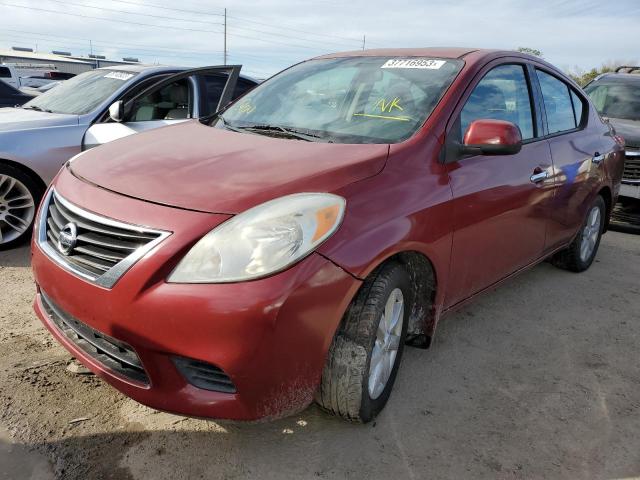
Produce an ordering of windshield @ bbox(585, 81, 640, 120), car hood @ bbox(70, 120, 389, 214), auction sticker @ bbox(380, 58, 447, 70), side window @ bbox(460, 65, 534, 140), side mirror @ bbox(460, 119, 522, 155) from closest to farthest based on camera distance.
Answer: car hood @ bbox(70, 120, 389, 214) < side mirror @ bbox(460, 119, 522, 155) < side window @ bbox(460, 65, 534, 140) < auction sticker @ bbox(380, 58, 447, 70) < windshield @ bbox(585, 81, 640, 120)

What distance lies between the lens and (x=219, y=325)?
1755 millimetres

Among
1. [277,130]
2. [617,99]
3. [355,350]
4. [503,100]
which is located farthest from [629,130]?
[355,350]

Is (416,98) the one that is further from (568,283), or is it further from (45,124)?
(45,124)

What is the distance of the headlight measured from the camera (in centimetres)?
180

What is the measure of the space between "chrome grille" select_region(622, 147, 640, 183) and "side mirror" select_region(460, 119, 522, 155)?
4255mm

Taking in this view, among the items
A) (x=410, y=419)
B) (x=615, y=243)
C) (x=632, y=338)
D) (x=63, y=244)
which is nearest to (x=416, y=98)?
(x=410, y=419)

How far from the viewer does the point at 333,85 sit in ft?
10.1

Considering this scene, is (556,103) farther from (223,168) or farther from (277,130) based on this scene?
(223,168)

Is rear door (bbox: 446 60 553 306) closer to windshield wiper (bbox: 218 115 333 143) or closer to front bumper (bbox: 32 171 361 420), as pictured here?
windshield wiper (bbox: 218 115 333 143)

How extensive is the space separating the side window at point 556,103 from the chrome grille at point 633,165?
2.56m

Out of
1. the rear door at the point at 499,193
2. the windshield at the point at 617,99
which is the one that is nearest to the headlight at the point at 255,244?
the rear door at the point at 499,193

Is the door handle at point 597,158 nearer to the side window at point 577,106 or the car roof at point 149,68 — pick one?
the side window at point 577,106

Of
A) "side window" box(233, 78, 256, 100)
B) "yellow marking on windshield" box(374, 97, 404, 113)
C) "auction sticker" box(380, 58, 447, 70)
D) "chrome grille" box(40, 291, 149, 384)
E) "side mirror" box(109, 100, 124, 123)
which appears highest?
"auction sticker" box(380, 58, 447, 70)

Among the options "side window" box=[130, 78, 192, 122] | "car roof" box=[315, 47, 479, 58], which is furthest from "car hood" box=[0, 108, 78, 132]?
"car roof" box=[315, 47, 479, 58]
